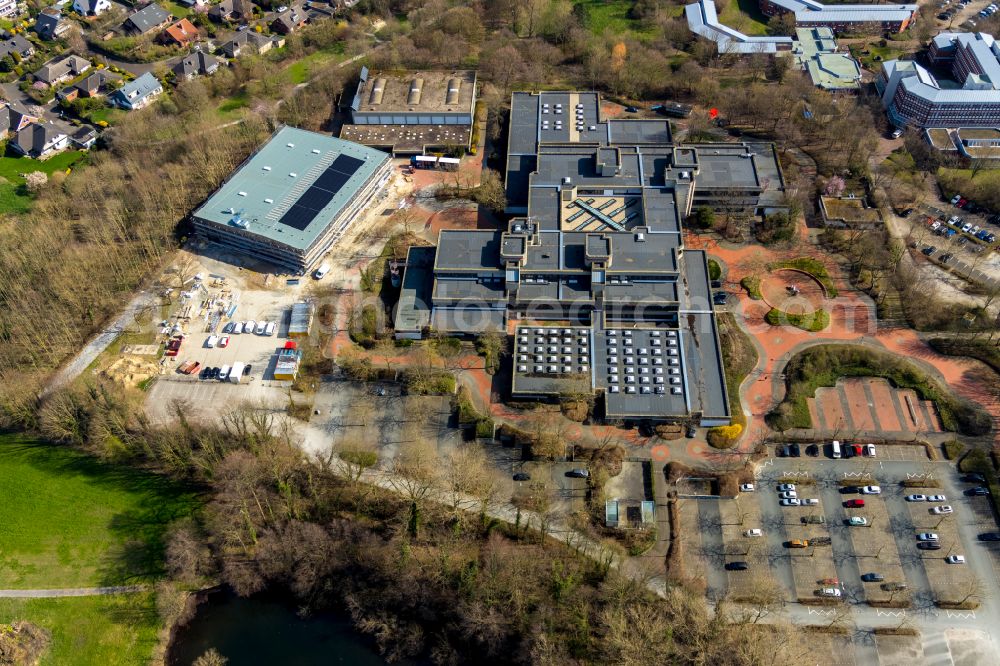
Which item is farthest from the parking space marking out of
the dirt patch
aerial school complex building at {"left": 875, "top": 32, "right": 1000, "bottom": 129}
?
aerial school complex building at {"left": 875, "top": 32, "right": 1000, "bottom": 129}

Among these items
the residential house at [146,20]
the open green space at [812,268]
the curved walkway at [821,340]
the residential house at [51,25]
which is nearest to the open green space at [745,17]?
the curved walkway at [821,340]

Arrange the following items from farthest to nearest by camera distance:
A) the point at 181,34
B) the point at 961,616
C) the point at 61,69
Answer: the point at 181,34, the point at 61,69, the point at 961,616

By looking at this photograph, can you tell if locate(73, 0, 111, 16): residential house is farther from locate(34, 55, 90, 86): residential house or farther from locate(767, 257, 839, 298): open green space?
locate(767, 257, 839, 298): open green space

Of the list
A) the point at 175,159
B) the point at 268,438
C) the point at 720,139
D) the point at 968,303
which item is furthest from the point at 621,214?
the point at 175,159

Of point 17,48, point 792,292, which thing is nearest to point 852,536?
point 792,292

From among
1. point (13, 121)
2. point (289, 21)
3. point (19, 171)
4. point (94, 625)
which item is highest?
point (289, 21)

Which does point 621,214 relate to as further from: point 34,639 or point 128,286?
point 34,639

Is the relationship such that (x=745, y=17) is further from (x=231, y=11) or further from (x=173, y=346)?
(x=173, y=346)
